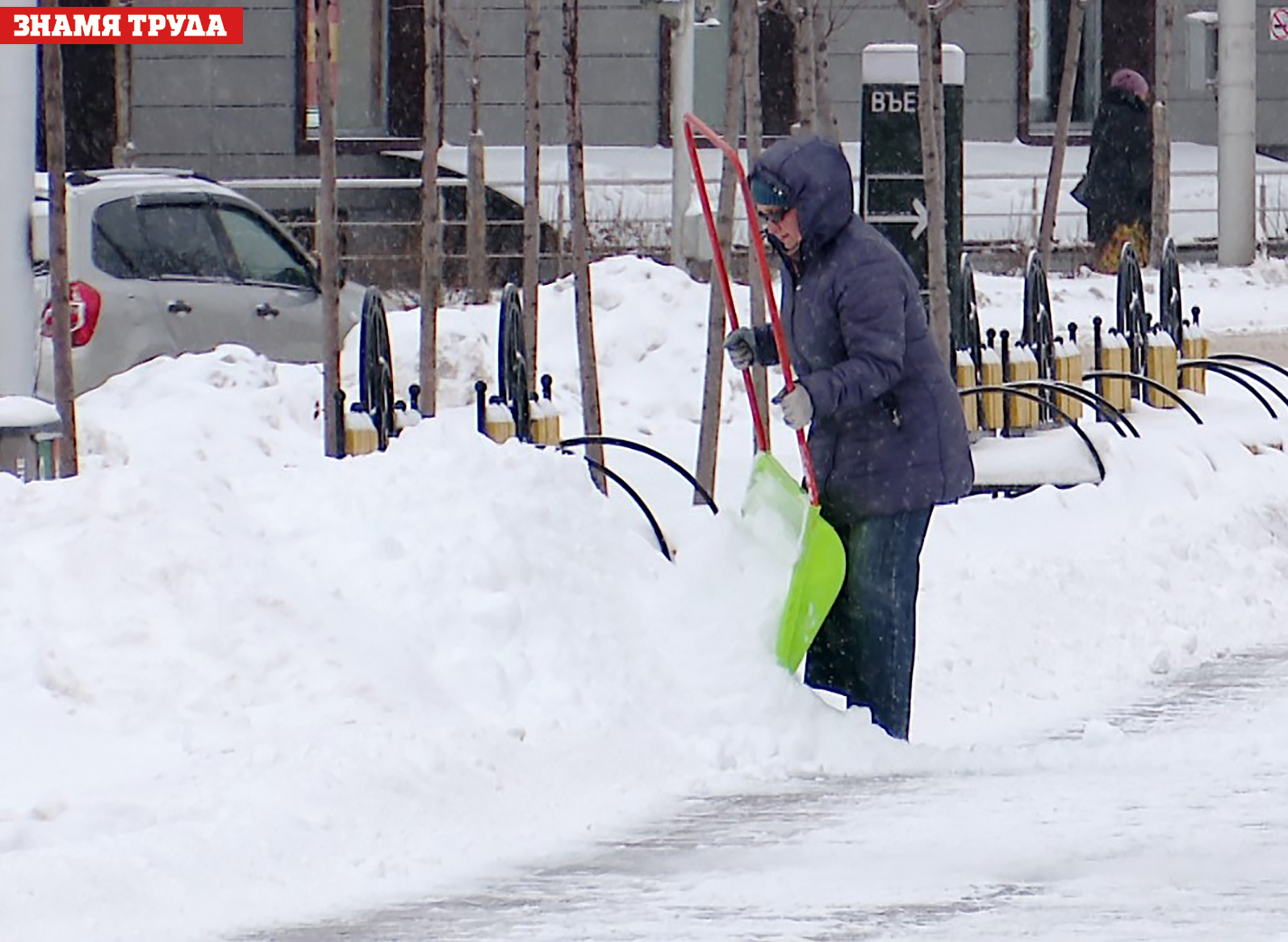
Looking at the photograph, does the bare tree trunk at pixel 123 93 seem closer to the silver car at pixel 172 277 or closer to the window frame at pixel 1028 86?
the window frame at pixel 1028 86

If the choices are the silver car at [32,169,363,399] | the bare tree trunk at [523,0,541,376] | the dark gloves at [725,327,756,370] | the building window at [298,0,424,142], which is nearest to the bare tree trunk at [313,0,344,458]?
the bare tree trunk at [523,0,541,376]

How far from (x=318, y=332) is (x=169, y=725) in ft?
26.8

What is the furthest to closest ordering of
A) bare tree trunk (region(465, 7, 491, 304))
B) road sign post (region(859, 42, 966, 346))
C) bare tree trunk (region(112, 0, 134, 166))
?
bare tree trunk (region(112, 0, 134, 166)) < bare tree trunk (region(465, 7, 491, 304)) < road sign post (region(859, 42, 966, 346))

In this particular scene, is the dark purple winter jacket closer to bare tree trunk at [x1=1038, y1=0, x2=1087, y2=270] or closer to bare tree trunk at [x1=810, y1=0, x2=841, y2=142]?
bare tree trunk at [x1=810, y1=0, x2=841, y2=142]

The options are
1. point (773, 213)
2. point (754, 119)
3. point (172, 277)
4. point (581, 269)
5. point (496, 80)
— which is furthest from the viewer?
point (496, 80)

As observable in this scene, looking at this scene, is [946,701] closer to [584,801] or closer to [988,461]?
[584,801]

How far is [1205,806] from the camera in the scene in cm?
572

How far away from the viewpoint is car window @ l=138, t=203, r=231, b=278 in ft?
43.4

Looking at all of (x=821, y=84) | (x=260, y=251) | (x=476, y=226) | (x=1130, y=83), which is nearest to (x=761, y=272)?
(x=821, y=84)

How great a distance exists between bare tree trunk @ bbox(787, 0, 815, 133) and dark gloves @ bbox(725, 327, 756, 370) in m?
3.83

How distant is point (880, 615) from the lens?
6605 mm

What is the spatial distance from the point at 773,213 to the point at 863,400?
53 cm

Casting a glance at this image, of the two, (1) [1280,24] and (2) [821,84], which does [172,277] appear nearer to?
(2) [821,84]

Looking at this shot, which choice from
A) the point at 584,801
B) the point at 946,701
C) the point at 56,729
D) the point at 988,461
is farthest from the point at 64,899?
the point at 988,461
